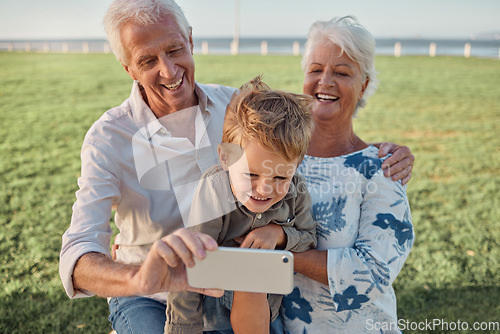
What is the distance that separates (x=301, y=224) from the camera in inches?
80.0

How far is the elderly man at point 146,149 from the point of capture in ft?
7.17

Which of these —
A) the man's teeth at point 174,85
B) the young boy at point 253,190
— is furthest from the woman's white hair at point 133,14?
the young boy at point 253,190

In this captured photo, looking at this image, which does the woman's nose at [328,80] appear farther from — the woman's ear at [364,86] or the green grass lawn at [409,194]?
the green grass lawn at [409,194]

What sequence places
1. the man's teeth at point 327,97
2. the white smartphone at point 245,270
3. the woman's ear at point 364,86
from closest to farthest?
the white smartphone at point 245,270 < the man's teeth at point 327,97 < the woman's ear at point 364,86

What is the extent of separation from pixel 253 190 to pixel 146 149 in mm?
816

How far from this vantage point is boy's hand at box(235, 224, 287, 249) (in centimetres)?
179

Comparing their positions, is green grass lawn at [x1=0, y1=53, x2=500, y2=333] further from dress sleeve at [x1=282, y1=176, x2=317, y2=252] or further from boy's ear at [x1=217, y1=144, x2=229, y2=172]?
boy's ear at [x1=217, y1=144, x2=229, y2=172]


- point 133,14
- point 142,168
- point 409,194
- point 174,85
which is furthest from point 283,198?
point 409,194

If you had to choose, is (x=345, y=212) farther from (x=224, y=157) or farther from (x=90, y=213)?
(x=90, y=213)

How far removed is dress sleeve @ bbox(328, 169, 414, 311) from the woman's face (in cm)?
51

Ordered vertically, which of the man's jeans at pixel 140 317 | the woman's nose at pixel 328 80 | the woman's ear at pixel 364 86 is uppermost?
the woman's nose at pixel 328 80

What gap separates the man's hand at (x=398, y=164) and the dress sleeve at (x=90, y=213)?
1.35 meters

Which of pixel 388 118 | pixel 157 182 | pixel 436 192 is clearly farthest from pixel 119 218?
pixel 388 118

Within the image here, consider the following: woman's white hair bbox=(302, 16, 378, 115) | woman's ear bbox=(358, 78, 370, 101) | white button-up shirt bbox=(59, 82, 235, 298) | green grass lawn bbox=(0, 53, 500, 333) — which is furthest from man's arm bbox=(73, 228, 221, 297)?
green grass lawn bbox=(0, 53, 500, 333)
